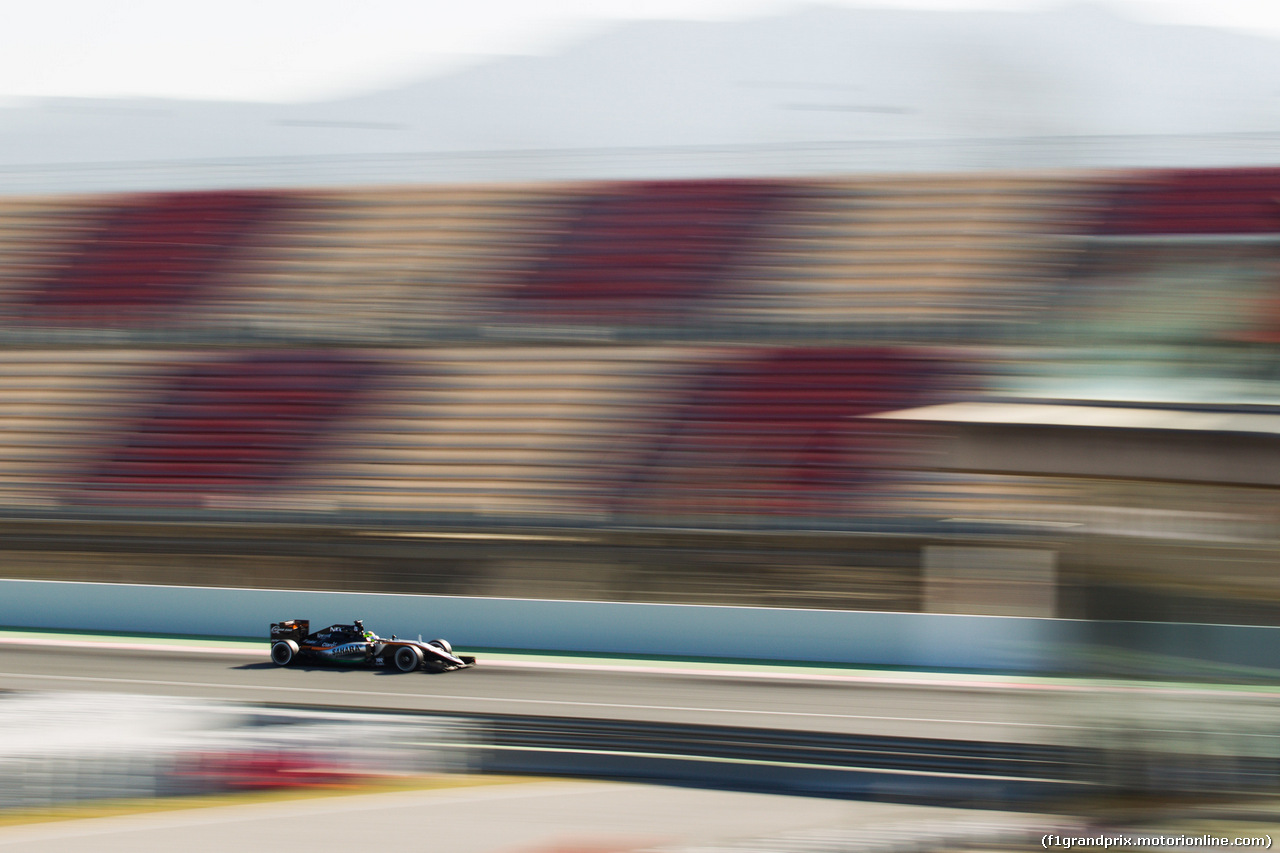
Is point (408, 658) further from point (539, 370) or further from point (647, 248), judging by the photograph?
point (647, 248)

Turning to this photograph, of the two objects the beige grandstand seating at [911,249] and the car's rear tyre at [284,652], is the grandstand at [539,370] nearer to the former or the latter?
the beige grandstand seating at [911,249]

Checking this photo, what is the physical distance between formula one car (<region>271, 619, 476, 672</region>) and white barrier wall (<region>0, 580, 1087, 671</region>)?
6.26ft

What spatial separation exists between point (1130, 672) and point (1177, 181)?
22.5 m

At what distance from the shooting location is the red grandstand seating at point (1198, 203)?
74.9 feet

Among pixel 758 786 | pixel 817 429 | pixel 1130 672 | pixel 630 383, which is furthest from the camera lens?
pixel 630 383

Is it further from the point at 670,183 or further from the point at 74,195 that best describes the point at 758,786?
the point at 74,195

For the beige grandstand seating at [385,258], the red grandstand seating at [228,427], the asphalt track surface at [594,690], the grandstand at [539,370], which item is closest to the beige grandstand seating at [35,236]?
the grandstand at [539,370]

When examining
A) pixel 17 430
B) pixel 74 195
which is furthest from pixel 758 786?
pixel 74 195

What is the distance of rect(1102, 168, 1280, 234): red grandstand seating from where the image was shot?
74.9 ft

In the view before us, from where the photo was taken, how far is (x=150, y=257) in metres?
26.6

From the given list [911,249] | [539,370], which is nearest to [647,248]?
[539,370]

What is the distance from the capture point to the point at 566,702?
41.9 feet

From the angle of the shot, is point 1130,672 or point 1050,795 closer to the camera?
point 1130,672

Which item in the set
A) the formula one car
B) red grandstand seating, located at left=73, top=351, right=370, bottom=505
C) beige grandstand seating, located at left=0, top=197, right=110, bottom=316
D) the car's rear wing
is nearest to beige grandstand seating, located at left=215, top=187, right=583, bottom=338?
red grandstand seating, located at left=73, top=351, right=370, bottom=505
